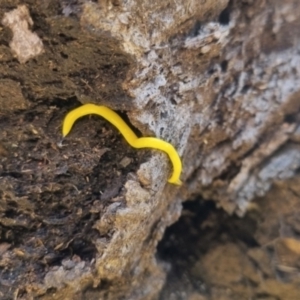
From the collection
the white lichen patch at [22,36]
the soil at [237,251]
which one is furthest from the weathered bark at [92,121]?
the soil at [237,251]

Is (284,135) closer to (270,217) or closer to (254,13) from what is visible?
(270,217)

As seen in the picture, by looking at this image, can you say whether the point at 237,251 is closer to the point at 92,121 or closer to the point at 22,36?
the point at 92,121

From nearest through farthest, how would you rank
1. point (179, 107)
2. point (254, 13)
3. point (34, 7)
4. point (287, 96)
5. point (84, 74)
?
point (34, 7) < point (84, 74) < point (179, 107) < point (254, 13) < point (287, 96)

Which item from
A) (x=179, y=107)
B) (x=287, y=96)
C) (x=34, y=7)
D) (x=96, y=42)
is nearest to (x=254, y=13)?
(x=287, y=96)

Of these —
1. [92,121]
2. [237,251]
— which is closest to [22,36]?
[92,121]

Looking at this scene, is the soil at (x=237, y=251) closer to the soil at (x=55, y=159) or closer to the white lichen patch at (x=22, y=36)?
the soil at (x=55, y=159)
